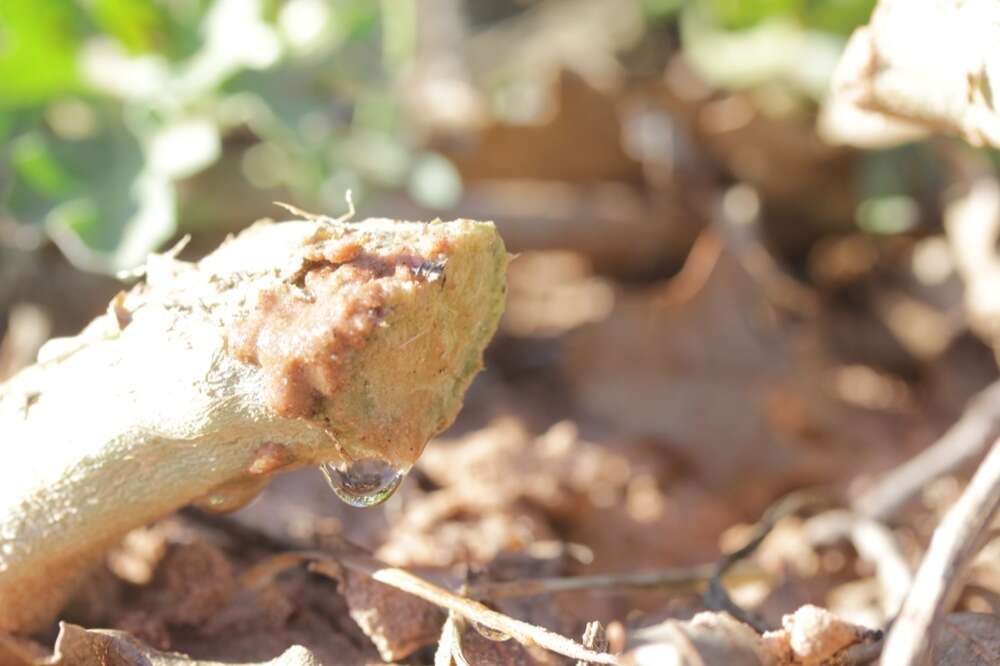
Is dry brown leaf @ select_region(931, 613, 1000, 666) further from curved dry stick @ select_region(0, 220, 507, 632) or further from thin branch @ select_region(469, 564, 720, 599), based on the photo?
curved dry stick @ select_region(0, 220, 507, 632)

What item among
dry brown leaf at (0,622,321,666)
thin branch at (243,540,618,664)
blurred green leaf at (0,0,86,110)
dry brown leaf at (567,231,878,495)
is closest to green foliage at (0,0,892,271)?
blurred green leaf at (0,0,86,110)

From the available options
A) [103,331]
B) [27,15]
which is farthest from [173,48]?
[103,331]

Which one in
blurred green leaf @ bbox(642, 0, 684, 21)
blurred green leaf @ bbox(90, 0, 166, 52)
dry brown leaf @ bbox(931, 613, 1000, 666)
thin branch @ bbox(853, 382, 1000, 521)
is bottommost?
thin branch @ bbox(853, 382, 1000, 521)

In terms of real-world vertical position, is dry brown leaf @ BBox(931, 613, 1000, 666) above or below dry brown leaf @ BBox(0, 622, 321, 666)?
above

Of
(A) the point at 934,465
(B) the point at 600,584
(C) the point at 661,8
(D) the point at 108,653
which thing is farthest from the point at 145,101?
(A) the point at 934,465

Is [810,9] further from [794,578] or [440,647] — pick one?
[440,647]

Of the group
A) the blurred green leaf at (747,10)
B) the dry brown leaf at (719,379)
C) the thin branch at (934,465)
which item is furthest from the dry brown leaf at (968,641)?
the blurred green leaf at (747,10)

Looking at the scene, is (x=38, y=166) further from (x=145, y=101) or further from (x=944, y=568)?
(x=944, y=568)
